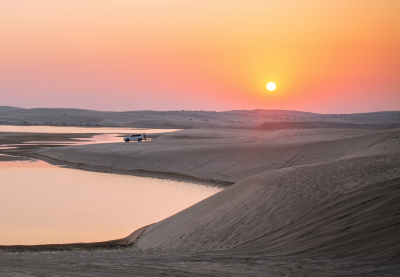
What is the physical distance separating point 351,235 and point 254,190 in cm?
478

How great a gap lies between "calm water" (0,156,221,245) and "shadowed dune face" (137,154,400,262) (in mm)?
1904

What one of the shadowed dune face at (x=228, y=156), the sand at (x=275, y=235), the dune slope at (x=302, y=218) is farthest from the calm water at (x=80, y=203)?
the shadowed dune face at (x=228, y=156)

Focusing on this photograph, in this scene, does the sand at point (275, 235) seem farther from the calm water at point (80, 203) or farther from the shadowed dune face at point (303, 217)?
the calm water at point (80, 203)

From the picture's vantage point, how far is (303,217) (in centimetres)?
872

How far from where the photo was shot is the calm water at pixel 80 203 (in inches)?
460

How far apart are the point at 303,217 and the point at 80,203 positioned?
926 centimetres

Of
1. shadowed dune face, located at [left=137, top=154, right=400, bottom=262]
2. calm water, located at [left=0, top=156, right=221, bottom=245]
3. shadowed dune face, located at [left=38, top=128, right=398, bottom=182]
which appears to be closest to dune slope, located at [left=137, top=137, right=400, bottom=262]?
shadowed dune face, located at [left=137, top=154, right=400, bottom=262]

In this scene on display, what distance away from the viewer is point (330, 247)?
23.2 feet

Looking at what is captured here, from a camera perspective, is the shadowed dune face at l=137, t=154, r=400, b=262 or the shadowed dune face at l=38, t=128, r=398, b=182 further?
the shadowed dune face at l=38, t=128, r=398, b=182

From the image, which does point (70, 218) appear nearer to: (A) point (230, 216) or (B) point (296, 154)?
(A) point (230, 216)

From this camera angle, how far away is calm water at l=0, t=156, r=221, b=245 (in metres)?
11.7

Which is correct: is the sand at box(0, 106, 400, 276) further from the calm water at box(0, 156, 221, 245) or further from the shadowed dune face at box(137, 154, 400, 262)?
the calm water at box(0, 156, 221, 245)

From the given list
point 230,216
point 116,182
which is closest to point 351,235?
point 230,216

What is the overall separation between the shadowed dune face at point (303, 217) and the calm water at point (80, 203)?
1904 millimetres
